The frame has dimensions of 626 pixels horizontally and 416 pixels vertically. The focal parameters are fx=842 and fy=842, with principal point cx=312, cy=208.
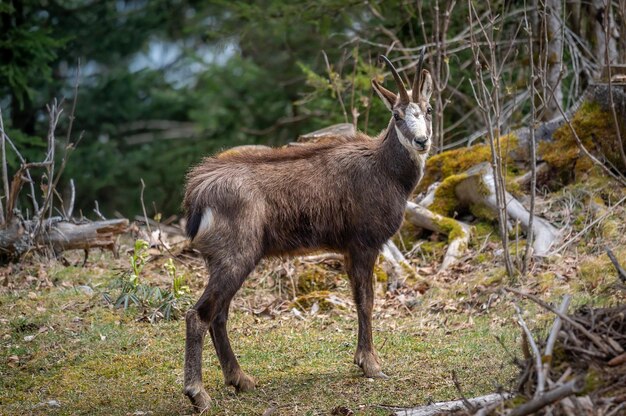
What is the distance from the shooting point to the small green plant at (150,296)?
8.73 metres

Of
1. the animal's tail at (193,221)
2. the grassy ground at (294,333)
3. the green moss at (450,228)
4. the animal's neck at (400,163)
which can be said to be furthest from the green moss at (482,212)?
the animal's tail at (193,221)

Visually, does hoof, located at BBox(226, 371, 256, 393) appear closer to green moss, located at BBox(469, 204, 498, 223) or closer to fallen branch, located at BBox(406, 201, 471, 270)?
fallen branch, located at BBox(406, 201, 471, 270)

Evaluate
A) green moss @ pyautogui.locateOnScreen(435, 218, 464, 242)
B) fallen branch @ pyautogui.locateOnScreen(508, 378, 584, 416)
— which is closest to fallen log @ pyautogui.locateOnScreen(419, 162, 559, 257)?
green moss @ pyautogui.locateOnScreen(435, 218, 464, 242)

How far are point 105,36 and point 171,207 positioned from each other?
405 cm

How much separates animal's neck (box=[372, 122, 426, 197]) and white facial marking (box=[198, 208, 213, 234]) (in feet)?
5.74

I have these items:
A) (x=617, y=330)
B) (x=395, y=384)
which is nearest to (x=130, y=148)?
(x=395, y=384)

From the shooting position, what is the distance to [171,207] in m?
19.0

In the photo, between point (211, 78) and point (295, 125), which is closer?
point (295, 125)

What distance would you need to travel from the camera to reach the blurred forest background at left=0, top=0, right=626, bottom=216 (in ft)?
44.1

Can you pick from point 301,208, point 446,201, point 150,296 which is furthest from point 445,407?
point 446,201

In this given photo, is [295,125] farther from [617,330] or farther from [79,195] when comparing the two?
[617,330]

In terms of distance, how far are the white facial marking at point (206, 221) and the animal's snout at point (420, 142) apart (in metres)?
1.91

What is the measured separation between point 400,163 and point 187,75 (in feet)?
52.9

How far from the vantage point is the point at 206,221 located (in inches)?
261
